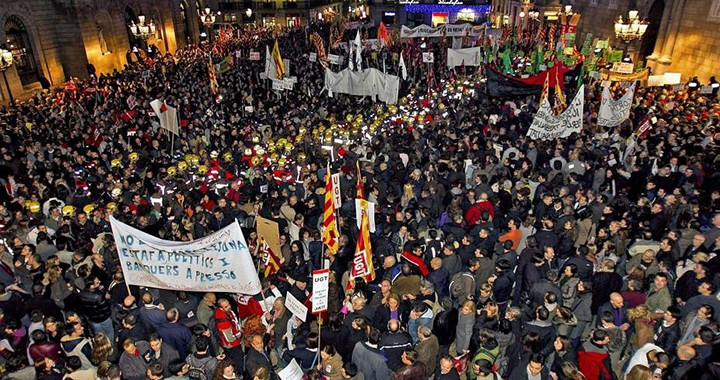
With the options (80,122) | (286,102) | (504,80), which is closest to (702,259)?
(504,80)

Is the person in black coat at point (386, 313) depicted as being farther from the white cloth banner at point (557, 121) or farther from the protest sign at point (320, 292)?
the white cloth banner at point (557, 121)

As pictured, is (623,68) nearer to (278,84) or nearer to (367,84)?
(367,84)

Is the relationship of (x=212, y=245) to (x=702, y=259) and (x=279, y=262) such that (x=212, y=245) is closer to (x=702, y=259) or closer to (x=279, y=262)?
(x=279, y=262)

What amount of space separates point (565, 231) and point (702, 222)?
131 inches

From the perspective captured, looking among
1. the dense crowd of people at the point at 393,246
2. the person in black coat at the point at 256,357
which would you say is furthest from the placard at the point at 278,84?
the person in black coat at the point at 256,357

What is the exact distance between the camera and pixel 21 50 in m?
25.2

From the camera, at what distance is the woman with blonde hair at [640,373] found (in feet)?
15.9

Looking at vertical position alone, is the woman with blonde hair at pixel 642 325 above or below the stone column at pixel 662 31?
below

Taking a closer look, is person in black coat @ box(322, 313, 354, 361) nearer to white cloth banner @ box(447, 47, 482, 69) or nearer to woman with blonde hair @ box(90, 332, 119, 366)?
woman with blonde hair @ box(90, 332, 119, 366)

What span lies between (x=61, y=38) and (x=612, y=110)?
95.7 ft

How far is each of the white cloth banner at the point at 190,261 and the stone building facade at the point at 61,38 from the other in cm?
2161

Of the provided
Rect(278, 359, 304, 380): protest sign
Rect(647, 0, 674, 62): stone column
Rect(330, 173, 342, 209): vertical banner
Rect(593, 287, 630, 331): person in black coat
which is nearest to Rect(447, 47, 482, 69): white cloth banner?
Rect(647, 0, 674, 62): stone column

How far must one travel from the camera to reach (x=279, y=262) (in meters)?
7.98

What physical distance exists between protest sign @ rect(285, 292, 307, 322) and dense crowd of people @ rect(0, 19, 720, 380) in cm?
16
